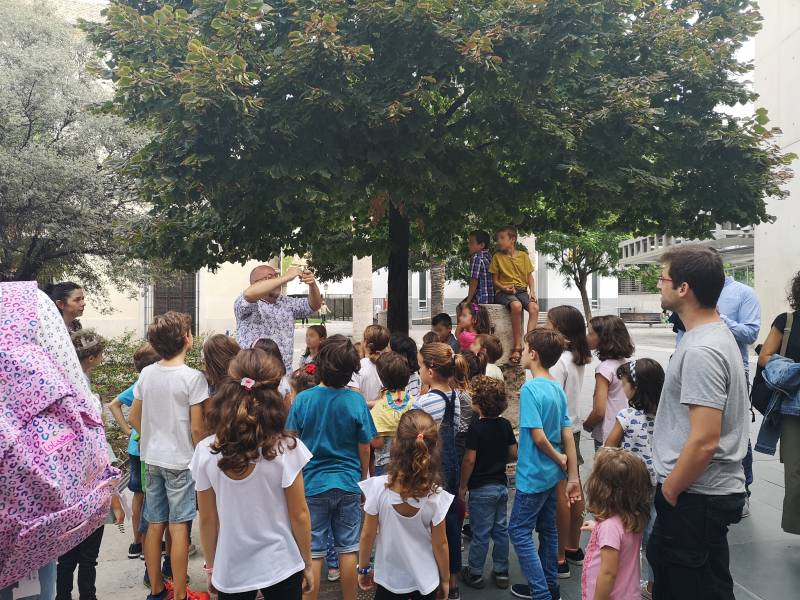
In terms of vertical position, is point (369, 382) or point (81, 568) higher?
point (369, 382)

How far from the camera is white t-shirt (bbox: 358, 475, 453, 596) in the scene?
2.90m

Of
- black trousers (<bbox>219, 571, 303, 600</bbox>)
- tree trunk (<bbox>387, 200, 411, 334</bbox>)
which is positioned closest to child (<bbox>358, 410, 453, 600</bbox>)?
black trousers (<bbox>219, 571, 303, 600</bbox>)

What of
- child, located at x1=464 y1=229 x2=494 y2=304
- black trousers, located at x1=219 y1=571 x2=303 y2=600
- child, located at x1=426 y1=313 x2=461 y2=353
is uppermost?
child, located at x1=464 y1=229 x2=494 y2=304

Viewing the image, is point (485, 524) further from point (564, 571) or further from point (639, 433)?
point (639, 433)

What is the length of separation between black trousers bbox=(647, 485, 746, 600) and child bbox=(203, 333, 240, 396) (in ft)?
7.94

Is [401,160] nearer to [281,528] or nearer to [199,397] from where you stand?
[199,397]

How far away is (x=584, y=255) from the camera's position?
29281mm

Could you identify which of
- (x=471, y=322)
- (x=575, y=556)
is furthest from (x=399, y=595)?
(x=471, y=322)

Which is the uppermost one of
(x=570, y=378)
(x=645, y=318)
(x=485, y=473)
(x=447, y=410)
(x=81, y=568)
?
(x=570, y=378)

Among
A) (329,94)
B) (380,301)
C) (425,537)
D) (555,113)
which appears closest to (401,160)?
(329,94)

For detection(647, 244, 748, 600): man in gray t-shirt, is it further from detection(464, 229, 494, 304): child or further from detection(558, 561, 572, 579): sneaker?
detection(464, 229, 494, 304): child

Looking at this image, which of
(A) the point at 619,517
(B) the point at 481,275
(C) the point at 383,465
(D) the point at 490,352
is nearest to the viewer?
(A) the point at 619,517

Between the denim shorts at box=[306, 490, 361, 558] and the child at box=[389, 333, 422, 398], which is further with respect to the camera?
the child at box=[389, 333, 422, 398]

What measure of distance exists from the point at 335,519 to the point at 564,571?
167cm
